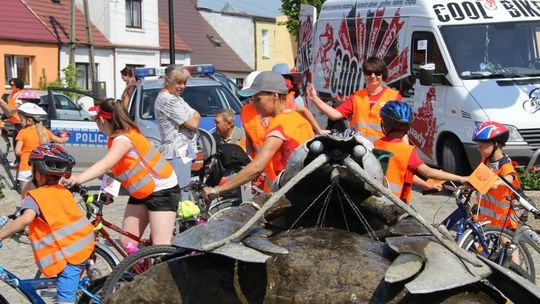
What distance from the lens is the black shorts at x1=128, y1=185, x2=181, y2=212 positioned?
6930mm

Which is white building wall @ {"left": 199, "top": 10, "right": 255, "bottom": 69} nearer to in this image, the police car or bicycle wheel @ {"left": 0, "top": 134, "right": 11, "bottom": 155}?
Answer: bicycle wheel @ {"left": 0, "top": 134, "right": 11, "bottom": 155}

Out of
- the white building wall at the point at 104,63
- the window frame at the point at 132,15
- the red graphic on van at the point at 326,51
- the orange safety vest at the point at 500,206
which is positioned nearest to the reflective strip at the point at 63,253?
the orange safety vest at the point at 500,206

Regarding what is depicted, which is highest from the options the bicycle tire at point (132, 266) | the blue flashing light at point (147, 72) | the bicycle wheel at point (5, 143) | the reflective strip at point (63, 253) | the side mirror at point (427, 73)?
the side mirror at point (427, 73)

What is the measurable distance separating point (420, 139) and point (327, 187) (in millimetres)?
10334

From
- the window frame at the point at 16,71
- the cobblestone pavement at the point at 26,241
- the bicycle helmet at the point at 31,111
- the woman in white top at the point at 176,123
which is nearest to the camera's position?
the cobblestone pavement at the point at 26,241

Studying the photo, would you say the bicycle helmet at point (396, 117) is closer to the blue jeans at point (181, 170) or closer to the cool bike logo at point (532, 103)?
the blue jeans at point (181, 170)

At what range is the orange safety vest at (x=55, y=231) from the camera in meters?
5.74

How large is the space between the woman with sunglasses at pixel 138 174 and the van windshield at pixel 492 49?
23.0 ft

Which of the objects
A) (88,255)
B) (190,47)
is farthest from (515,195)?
(190,47)

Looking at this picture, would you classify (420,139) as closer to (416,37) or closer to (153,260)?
(416,37)

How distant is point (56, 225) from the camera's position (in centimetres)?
576

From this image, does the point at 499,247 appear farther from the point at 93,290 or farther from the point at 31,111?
the point at 31,111

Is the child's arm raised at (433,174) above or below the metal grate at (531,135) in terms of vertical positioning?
above

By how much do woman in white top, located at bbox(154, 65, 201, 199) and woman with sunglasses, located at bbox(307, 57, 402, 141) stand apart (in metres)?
1.69
